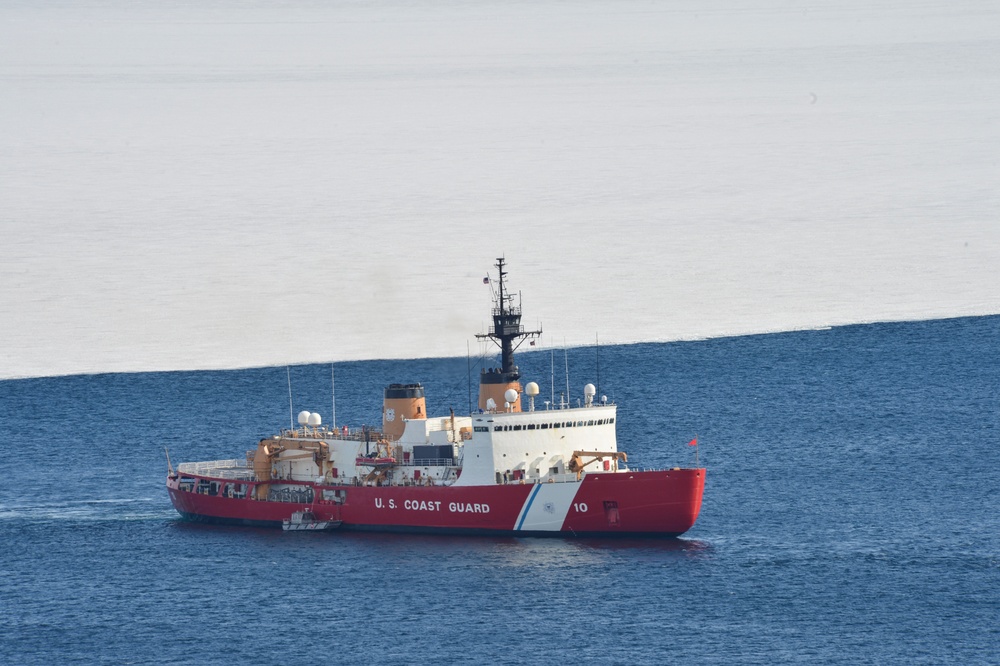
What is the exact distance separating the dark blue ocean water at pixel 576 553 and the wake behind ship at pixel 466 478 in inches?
46.3

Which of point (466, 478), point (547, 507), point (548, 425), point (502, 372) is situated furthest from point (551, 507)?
point (502, 372)

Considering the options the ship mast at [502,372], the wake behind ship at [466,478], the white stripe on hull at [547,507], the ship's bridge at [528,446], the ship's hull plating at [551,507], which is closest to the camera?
the ship's hull plating at [551,507]

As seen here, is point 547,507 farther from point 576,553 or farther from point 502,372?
point 502,372

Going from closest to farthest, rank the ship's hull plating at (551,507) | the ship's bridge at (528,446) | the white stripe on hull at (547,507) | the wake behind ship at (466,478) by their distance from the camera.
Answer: the ship's hull plating at (551,507)
the wake behind ship at (466,478)
the white stripe on hull at (547,507)
the ship's bridge at (528,446)

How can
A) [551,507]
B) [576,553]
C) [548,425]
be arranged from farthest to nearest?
[548,425], [551,507], [576,553]

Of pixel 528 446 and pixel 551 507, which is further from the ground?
pixel 528 446

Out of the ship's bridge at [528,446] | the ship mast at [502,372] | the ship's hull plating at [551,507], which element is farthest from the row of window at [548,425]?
the ship's hull plating at [551,507]

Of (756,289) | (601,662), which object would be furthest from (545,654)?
(756,289)

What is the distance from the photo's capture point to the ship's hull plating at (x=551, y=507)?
88750 millimetres

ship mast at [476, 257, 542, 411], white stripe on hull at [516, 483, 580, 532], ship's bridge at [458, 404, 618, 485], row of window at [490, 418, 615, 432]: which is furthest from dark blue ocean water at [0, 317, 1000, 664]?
ship mast at [476, 257, 542, 411]

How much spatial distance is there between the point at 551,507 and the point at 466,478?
414 cm

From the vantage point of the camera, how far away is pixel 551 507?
8988cm

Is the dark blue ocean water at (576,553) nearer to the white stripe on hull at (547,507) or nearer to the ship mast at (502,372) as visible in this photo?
the white stripe on hull at (547,507)

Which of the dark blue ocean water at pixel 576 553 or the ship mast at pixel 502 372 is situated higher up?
the ship mast at pixel 502 372
